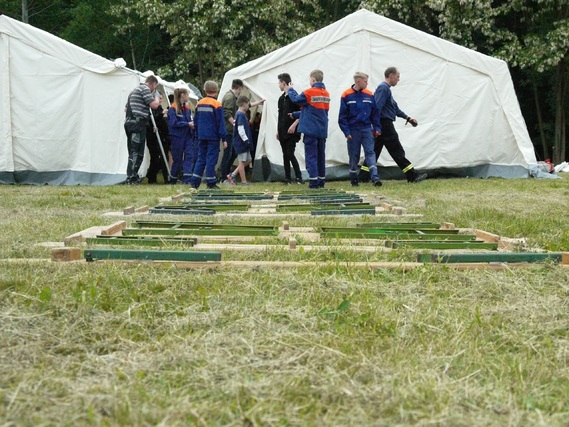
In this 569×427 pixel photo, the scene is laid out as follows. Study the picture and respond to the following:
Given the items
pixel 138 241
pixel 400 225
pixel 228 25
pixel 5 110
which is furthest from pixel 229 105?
pixel 228 25

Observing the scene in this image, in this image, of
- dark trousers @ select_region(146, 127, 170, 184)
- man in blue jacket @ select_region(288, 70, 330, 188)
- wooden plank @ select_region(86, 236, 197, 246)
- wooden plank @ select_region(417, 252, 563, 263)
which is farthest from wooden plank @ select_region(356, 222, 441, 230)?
dark trousers @ select_region(146, 127, 170, 184)

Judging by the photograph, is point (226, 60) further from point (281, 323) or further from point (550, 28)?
point (281, 323)

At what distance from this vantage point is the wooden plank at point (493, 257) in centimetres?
398

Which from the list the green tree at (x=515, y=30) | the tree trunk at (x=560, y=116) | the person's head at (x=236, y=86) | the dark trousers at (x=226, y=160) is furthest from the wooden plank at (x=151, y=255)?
the tree trunk at (x=560, y=116)

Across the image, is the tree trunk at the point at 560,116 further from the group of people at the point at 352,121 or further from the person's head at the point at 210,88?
the person's head at the point at 210,88

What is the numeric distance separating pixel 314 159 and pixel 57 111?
18.1 ft

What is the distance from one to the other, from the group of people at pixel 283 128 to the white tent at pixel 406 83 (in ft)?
2.39

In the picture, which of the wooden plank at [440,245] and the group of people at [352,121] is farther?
the group of people at [352,121]

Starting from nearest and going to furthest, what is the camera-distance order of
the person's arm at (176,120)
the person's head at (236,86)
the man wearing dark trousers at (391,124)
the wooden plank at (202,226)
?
the wooden plank at (202,226) → the man wearing dark trousers at (391,124) → the person's head at (236,86) → the person's arm at (176,120)

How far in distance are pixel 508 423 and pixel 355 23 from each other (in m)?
13.1

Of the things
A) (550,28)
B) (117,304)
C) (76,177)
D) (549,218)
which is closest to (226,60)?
(550,28)

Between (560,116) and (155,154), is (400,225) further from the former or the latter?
(560,116)

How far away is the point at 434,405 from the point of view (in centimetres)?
196

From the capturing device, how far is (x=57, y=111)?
13.5m
